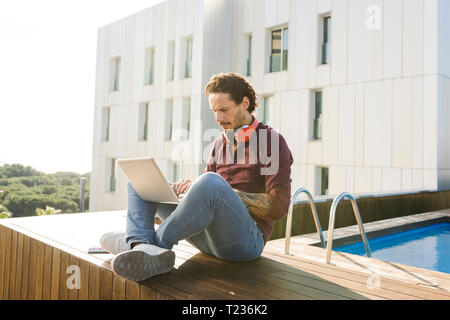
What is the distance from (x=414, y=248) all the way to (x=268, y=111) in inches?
294

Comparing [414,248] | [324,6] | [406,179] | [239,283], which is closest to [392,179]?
[406,179]

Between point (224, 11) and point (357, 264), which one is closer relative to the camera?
Answer: point (357, 264)

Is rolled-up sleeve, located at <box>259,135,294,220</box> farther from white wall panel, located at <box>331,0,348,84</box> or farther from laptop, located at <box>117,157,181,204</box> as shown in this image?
white wall panel, located at <box>331,0,348,84</box>

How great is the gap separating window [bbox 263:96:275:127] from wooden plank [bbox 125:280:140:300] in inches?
397

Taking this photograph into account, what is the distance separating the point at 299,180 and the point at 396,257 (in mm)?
6093

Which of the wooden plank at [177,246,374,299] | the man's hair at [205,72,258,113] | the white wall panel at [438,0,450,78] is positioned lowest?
the wooden plank at [177,246,374,299]

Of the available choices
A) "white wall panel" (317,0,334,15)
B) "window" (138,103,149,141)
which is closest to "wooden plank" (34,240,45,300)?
"white wall panel" (317,0,334,15)

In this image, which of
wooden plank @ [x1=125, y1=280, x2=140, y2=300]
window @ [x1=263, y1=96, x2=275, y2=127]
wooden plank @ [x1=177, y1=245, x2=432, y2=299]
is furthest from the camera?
window @ [x1=263, y1=96, x2=275, y2=127]

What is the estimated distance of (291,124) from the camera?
11.2m

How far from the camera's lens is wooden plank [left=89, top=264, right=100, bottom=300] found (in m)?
2.37

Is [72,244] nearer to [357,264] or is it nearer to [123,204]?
[357,264]

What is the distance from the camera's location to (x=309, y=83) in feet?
35.5

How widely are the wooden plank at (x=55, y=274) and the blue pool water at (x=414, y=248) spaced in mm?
3126
